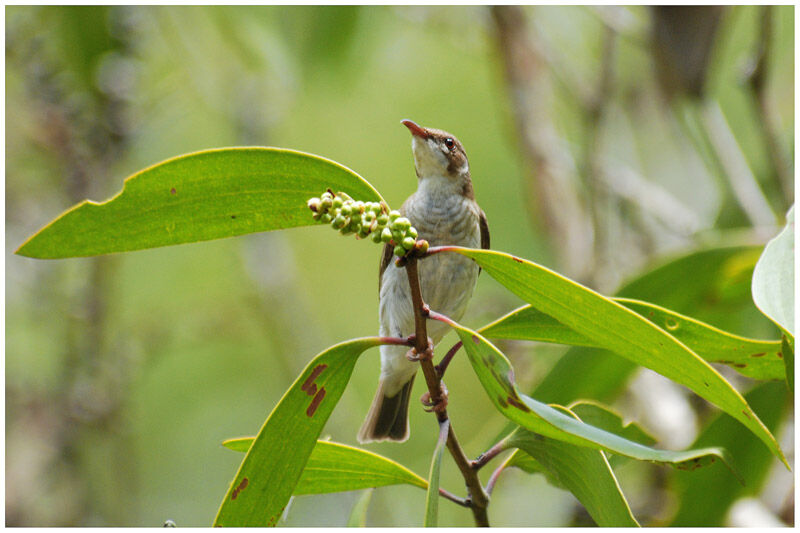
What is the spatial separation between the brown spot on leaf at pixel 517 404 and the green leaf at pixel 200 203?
0.39 metres

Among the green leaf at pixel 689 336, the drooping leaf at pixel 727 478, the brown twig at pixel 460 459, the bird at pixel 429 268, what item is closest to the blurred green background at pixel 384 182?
the drooping leaf at pixel 727 478

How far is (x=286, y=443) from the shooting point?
1403 millimetres

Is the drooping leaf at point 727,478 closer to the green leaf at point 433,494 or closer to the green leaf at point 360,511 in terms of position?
the green leaf at point 360,511

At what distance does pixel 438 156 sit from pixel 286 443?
4.56ft

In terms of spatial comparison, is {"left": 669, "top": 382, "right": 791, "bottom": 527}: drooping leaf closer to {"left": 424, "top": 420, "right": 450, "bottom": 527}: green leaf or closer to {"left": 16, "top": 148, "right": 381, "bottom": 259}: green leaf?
{"left": 424, "top": 420, "right": 450, "bottom": 527}: green leaf

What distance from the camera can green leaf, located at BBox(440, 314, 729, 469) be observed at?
3.91ft

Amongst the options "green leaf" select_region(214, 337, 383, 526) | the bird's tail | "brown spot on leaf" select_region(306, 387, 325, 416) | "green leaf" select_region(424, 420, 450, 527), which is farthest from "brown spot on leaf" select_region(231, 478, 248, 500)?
the bird's tail

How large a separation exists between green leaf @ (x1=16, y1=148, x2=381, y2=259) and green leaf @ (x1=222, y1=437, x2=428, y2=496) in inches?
18.6

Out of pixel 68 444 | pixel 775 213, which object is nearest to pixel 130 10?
pixel 68 444

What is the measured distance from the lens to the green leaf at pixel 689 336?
1.46 meters

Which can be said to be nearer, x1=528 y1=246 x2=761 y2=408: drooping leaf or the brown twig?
the brown twig

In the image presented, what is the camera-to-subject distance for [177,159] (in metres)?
1.28

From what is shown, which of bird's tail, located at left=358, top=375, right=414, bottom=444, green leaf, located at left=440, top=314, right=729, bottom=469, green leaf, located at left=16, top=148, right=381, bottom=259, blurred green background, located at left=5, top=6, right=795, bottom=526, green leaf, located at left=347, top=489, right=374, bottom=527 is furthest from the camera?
blurred green background, located at left=5, top=6, right=795, bottom=526

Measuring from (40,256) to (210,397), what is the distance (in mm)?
5268
